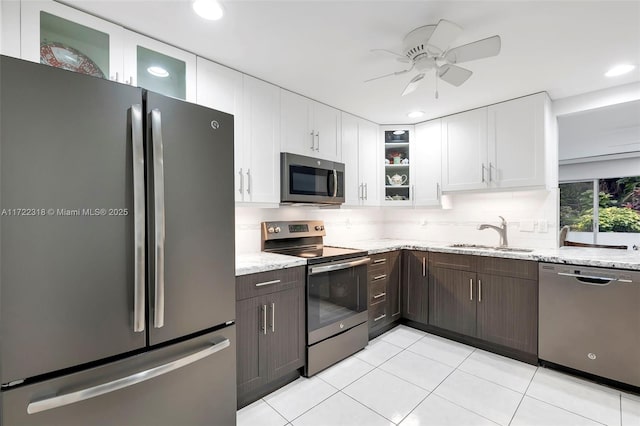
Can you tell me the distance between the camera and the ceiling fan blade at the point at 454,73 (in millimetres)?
1813

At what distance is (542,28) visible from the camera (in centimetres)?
171

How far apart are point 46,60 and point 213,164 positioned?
3.26 feet

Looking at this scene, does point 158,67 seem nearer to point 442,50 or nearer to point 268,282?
point 268,282

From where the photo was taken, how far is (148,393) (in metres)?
1.21

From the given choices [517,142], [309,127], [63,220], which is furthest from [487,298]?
[63,220]

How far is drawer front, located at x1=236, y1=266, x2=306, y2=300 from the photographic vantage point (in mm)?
1802

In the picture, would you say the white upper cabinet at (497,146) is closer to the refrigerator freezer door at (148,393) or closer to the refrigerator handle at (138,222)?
the refrigerator freezer door at (148,393)

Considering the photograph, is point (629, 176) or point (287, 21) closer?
point (287, 21)

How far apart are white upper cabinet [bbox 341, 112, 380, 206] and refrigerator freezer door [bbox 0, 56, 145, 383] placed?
224 centimetres

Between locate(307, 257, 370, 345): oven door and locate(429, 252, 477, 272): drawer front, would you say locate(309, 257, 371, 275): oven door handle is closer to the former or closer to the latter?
locate(307, 257, 370, 345): oven door

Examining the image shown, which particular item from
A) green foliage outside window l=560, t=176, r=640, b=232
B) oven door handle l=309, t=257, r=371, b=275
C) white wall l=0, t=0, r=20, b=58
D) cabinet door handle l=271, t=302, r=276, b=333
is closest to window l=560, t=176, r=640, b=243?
green foliage outside window l=560, t=176, r=640, b=232

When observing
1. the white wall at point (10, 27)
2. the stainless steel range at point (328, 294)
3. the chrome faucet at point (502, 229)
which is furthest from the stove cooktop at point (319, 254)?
the white wall at point (10, 27)

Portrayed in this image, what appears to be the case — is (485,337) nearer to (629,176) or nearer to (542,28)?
(542,28)

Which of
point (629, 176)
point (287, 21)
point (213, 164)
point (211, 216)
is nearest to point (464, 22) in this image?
point (287, 21)
